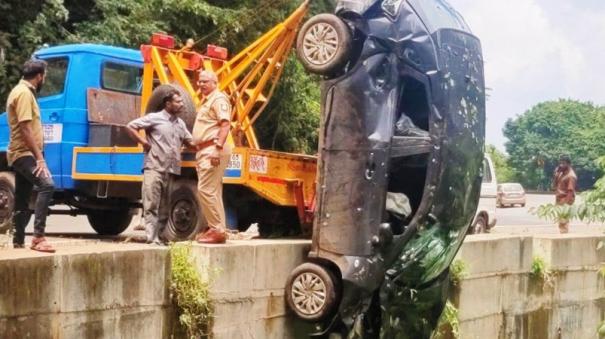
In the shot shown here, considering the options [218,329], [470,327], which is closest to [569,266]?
[470,327]

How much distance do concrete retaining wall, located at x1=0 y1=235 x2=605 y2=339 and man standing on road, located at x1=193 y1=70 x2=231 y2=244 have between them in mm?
436

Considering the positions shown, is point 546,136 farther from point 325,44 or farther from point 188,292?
point 188,292

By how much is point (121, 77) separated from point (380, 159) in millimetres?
4985

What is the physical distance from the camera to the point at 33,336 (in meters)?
6.04

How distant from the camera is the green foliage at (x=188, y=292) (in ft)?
23.7

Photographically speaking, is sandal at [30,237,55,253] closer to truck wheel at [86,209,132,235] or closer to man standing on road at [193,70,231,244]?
man standing on road at [193,70,231,244]

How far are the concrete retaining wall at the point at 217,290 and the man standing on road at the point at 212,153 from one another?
44cm

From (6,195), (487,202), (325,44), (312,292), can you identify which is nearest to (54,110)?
(6,195)

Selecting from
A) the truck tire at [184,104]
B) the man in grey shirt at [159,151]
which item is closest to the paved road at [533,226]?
the man in grey shirt at [159,151]

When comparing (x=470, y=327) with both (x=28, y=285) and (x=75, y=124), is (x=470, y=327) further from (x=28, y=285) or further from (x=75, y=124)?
(x=28, y=285)

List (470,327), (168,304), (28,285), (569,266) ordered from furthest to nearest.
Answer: (569,266) → (470,327) → (168,304) → (28,285)

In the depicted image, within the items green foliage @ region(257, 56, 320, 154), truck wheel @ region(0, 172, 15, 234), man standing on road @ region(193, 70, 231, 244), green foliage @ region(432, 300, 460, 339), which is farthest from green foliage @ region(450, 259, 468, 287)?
green foliage @ region(257, 56, 320, 154)

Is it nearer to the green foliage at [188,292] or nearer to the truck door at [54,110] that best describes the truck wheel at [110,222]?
the truck door at [54,110]

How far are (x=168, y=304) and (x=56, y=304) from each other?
45.2 inches
